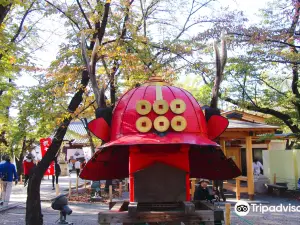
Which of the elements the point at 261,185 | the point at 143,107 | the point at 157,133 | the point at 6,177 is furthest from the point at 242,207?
the point at 261,185

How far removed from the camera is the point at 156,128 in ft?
14.7

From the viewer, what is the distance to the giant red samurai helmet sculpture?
4.50m

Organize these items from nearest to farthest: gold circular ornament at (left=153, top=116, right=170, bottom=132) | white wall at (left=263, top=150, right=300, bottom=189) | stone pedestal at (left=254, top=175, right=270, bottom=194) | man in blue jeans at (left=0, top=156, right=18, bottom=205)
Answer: gold circular ornament at (left=153, top=116, right=170, bottom=132) → man in blue jeans at (left=0, top=156, right=18, bottom=205) → white wall at (left=263, top=150, right=300, bottom=189) → stone pedestal at (left=254, top=175, right=270, bottom=194)

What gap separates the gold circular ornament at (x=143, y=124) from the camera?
4539mm

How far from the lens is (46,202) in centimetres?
1433

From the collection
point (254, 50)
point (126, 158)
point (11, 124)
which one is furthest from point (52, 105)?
point (11, 124)

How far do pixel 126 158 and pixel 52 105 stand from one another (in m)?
4.38

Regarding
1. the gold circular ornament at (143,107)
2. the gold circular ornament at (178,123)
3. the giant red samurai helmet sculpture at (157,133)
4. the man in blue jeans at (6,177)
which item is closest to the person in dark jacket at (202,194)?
the giant red samurai helmet sculpture at (157,133)

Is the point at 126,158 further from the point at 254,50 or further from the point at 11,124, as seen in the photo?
the point at 11,124

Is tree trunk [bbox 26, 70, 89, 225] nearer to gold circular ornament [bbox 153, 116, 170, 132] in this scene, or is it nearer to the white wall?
gold circular ornament [bbox 153, 116, 170, 132]

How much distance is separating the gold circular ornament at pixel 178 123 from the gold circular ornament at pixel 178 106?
12cm

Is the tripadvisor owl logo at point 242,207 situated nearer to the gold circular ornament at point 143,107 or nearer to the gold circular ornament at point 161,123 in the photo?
the gold circular ornament at point 161,123

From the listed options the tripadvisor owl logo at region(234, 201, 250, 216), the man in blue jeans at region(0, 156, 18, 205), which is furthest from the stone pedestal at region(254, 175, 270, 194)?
the man in blue jeans at region(0, 156, 18, 205)

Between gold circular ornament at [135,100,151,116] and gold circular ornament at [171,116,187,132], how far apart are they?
38 cm
